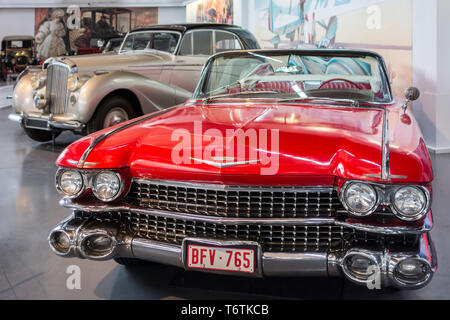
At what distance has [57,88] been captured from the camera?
6559mm

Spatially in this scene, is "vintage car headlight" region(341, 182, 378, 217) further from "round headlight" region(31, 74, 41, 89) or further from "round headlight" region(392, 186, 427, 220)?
"round headlight" region(31, 74, 41, 89)

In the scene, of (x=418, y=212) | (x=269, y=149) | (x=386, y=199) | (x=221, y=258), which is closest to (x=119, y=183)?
(x=221, y=258)

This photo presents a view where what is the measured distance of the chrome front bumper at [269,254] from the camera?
1.96 m

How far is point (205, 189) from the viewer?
2.16 metres

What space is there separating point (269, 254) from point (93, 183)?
2.90 ft

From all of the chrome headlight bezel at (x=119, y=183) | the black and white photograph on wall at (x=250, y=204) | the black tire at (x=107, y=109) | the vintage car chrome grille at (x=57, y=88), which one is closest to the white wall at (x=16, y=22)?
the vintage car chrome grille at (x=57, y=88)

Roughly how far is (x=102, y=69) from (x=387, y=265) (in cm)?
547

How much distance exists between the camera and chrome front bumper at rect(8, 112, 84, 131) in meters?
6.14

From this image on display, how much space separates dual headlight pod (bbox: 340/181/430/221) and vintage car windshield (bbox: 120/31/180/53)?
5.54 metres

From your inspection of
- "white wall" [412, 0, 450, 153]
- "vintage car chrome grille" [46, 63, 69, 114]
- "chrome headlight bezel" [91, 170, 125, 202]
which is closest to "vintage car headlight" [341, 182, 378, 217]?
"chrome headlight bezel" [91, 170, 125, 202]

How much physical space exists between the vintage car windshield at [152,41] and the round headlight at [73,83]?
53.9 inches

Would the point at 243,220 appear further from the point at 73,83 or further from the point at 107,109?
the point at 73,83
